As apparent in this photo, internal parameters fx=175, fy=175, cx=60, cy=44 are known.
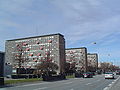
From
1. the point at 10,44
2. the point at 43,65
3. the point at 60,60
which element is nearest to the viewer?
the point at 43,65

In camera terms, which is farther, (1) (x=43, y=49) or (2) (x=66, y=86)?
(1) (x=43, y=49)

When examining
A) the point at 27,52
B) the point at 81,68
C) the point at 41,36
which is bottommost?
the point at 81,68

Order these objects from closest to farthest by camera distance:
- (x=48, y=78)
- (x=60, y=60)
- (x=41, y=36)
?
(x=48, y=78) < (x=60, y=60) < (x=41, y=36)

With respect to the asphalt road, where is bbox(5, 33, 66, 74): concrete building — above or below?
above

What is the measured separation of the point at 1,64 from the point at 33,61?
5838 centimetres

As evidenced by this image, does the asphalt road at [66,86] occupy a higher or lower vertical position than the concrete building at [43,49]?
lower

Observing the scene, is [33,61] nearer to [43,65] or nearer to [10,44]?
[10,44]

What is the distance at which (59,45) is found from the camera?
327 feet

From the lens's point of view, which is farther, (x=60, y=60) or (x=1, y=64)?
(x=60, y=60)

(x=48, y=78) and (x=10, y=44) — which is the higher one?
(x=10, y=44)

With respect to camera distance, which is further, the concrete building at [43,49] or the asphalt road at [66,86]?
the concrete building at [43,49]

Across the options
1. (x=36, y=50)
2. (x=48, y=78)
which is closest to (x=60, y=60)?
(x=36, y=50)

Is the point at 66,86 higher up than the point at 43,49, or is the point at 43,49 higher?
the point at 43,49

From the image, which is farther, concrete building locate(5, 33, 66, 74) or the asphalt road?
concrete building locate(5, 33, 66, 74)
